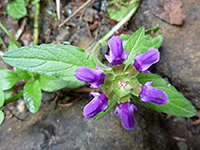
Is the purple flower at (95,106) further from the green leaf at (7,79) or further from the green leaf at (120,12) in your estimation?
the green leaf at (120,12)

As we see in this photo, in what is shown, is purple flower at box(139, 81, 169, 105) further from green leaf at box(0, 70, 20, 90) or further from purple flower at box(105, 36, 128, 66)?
green leaf at box(0, 70, 20, 90)

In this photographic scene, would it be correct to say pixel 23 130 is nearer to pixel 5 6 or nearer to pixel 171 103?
pixel 171 103

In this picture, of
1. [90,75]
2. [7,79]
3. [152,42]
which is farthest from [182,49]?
[7,79]

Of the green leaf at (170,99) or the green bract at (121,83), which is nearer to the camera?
the green bract at (121,83)

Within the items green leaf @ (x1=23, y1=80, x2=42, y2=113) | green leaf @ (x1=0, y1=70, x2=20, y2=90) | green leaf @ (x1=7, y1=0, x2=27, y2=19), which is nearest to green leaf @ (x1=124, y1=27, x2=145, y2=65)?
green leaf @ (x1=23, y1=80, x2=42, y2=113)

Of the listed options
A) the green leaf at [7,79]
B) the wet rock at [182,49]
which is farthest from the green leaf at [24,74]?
the wet rock at [182,49]

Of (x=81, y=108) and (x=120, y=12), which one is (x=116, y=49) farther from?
(x=120, y=12)
